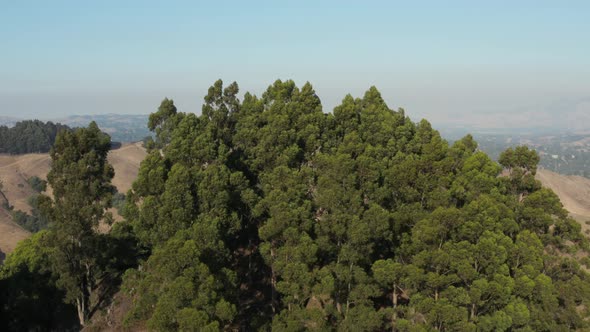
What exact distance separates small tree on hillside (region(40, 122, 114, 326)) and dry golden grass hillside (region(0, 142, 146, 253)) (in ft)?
217

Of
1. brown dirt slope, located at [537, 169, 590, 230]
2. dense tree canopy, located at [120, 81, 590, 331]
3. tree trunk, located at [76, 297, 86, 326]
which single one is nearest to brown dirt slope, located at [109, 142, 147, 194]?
tree trunk, located at [76, 297, 86, 326]

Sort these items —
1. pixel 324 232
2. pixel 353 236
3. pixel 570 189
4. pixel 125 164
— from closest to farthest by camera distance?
pixel 353 236 → pixel 324 232 → pixel 570 189 → pixel 125 164

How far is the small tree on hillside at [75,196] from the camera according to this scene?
2783 cm

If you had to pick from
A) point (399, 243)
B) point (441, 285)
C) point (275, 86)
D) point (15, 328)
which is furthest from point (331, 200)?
point (15, 328)

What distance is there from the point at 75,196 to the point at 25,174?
127 meters

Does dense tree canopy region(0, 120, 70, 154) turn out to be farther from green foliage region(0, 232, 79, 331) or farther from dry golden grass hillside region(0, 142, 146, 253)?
green foliage region(0, 232, 79, 331)

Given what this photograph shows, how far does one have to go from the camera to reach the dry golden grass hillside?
296 feet

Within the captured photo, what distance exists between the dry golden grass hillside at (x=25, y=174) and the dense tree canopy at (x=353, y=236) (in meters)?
74.7

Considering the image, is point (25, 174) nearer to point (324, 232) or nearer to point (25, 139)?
point (25, 139)

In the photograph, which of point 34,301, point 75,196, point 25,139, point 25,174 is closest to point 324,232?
point 75,196

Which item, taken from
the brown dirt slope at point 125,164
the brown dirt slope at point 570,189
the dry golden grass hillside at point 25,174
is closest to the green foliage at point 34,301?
the dry golden grass hillside at point 25,174

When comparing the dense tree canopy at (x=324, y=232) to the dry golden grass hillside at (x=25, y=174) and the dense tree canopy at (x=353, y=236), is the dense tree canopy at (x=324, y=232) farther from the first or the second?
the dry golden grass hillside at (x=25, y=174)

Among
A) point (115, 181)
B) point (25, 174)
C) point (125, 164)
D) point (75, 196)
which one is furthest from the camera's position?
point (125, 164)

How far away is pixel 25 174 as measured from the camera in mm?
132125
